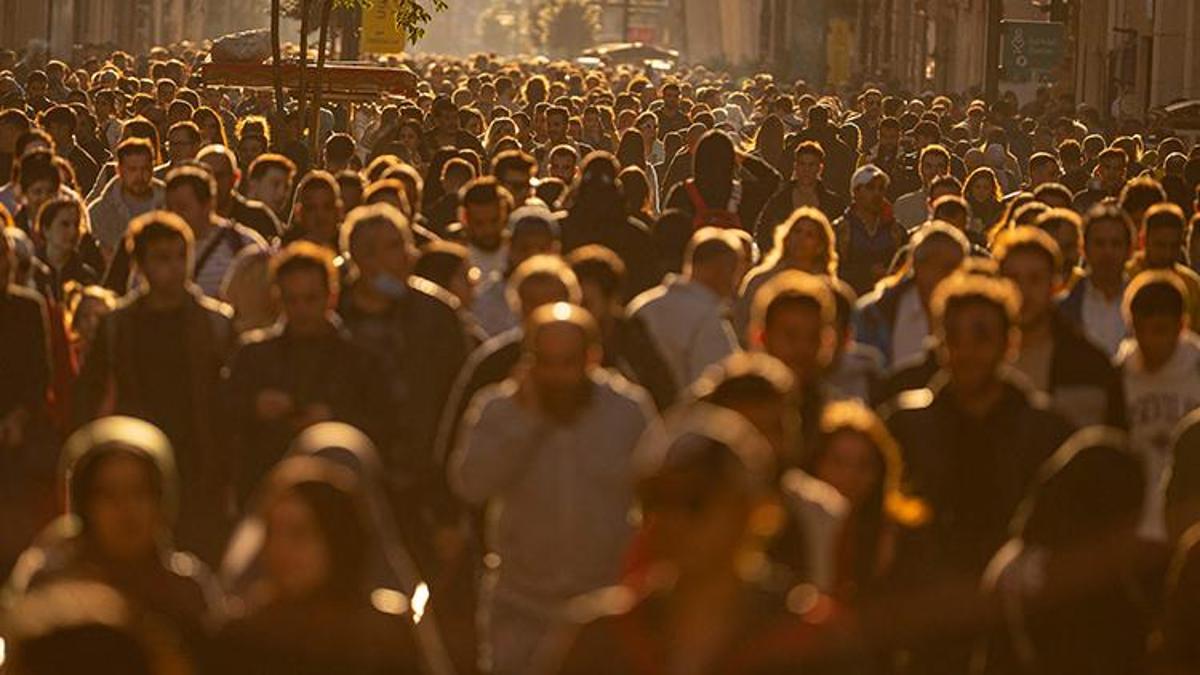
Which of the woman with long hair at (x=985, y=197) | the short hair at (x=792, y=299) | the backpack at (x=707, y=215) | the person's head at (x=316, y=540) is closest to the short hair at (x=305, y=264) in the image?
the short hair at (x=792, y=299)

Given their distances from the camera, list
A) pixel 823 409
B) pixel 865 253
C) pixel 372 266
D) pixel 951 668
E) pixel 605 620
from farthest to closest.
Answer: pixel 865 253 < pixel 372 266 < pixel 823 409 < pixel 951 668 < pixel 605 620

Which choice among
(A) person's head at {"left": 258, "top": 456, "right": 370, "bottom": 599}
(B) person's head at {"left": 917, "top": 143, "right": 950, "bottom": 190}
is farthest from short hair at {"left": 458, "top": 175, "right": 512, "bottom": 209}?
(B) person's head at {"left": 917, "top": 143, "right": 950, "bottom": 190}

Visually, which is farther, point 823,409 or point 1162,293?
point 1162,293

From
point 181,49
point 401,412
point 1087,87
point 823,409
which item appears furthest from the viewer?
point 181,49

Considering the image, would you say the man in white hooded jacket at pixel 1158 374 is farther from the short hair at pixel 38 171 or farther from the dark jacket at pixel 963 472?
the short hair at pixel 38 171

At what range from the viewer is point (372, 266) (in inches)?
491

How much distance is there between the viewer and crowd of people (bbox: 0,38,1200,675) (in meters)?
7.32

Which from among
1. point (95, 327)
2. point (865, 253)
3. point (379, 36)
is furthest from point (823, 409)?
point (379, 36)

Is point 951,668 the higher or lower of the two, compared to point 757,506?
lower

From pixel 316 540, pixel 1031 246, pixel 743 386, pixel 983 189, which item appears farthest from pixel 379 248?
pixel 983 189

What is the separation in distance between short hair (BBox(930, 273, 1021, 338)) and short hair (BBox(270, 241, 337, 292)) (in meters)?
1.84

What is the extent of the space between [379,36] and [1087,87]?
18075 millimetres

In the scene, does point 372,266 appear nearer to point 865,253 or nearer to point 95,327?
point 95,327

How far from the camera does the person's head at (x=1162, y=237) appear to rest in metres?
15.2
